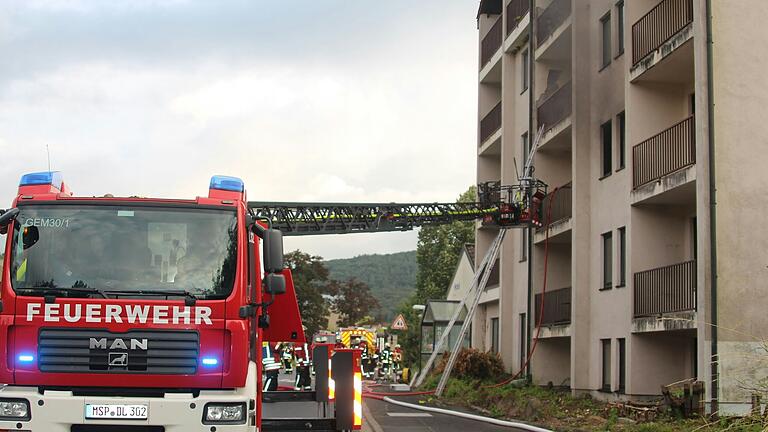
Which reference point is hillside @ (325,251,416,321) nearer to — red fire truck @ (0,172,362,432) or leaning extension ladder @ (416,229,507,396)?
leaning extension ladder @ (416,229,507,396)

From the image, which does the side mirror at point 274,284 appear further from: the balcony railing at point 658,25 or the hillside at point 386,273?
the hillside at point 386,273

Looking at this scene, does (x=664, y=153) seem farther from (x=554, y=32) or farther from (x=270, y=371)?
(x=270, y=371)

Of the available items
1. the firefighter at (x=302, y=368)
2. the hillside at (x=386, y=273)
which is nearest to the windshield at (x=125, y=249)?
Result: the firefighter at (x=302, y=368)

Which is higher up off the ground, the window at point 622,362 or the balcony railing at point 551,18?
the balcony railing at point 551,18

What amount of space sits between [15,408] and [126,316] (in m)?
1.30

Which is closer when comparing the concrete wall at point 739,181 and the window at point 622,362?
the concrete wall at point 739,181

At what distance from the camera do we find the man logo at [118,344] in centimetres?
980

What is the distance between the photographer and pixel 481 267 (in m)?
29.8

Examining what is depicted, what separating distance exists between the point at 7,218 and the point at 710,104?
12.1 m

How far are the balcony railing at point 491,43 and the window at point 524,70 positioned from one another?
6.72ft

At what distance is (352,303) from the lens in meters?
88.6

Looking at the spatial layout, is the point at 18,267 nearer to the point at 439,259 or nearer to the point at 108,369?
the point at 108,369

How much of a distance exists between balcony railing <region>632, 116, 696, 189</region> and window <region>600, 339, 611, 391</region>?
409cm

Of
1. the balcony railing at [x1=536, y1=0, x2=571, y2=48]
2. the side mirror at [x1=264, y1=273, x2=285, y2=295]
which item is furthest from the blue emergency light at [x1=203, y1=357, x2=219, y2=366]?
the balcony railing at [x1=536, y1=0, x2=571, y2=48]
